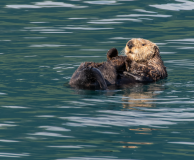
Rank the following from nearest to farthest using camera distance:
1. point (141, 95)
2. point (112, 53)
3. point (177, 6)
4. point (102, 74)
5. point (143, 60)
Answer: point (141, 95), point (102, 74), point (112, 53), point (143, 60), point (177, 6)

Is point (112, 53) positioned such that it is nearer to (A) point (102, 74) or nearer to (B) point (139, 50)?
(B) point (139, 50)

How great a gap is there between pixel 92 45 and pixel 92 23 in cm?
271

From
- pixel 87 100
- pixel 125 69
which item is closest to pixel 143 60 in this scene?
pixel 125 69

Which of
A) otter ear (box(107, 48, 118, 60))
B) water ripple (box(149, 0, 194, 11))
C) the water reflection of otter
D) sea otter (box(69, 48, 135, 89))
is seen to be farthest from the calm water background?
water ripple (box(149, 0, 194, 11))

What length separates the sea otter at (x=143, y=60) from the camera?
285 inches

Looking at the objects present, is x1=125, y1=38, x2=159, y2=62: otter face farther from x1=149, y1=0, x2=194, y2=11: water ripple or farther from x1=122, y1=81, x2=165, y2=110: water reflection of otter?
x1=149, y1=0, x2=194, y2=11: water ripple

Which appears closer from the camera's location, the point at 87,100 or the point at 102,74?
the point at 87,100

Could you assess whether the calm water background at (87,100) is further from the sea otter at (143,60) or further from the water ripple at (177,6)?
the water ripple at (177,6)

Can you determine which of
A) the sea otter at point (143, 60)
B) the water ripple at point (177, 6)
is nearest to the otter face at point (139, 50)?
the sea otter at point (143, 60)

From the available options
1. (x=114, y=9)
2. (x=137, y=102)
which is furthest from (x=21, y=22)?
(x=137, y=102)

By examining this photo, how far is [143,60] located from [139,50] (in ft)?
0.84

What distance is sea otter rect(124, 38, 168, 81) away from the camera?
285 inches

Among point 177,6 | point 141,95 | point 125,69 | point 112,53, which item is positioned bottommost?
point 141,95

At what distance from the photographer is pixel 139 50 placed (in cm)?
746
